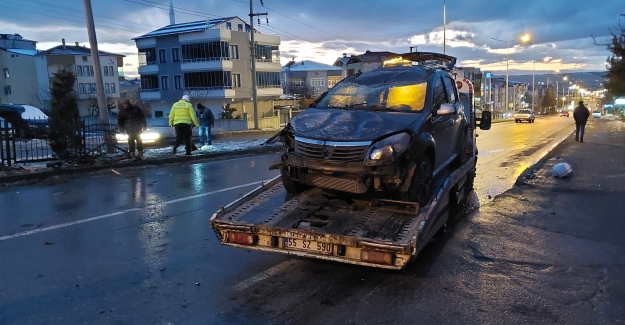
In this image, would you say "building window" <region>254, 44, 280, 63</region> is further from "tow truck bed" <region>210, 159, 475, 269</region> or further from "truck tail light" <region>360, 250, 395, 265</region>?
"truck tail light" <region>360, 250, 395, 265</region>

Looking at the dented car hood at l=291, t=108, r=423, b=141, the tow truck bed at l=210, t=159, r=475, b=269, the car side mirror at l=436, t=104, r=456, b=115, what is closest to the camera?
the tow truck bed at l=210, t=159, r=475, b=269

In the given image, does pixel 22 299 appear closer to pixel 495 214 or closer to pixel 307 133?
pixel 307 133

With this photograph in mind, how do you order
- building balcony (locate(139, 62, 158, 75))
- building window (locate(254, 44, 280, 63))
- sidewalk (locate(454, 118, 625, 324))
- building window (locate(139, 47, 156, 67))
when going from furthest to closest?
building window (locate(139, 47, 156, 67))
building balcony (locate(139, 62, 158, 75))
building window (locate(254, 44, 280, 63))
sidewalk (locate(454, 118, 625, 324))

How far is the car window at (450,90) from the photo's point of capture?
7.06 m

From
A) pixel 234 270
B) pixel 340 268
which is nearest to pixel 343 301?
pixel 340 268

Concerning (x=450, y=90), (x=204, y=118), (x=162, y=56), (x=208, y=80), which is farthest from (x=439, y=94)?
(x=162, y=56)

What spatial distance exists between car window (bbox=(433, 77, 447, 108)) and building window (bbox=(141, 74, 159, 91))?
180 feet

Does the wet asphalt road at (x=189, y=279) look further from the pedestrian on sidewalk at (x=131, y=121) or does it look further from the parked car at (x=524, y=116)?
the parked car at (x=524, y=116)

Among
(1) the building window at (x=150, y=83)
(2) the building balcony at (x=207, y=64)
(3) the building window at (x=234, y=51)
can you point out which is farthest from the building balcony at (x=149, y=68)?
(3) the building window at (x=234, y=51)

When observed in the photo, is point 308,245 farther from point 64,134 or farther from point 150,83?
point 150,83

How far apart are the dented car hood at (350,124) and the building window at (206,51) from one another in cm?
4830

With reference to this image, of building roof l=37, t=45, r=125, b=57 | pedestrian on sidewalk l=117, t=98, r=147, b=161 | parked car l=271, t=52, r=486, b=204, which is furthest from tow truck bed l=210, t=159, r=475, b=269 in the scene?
building roof l=37, t=45, r=125, b=57

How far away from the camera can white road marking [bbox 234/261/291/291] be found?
4.53m

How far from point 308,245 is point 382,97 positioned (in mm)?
2407
